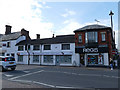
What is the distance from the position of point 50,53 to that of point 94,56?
32.4 ft

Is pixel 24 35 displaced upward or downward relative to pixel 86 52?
upward

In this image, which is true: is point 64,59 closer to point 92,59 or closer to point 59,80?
point 92,59

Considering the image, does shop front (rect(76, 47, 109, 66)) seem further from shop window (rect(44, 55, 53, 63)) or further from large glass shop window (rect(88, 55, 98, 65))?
shop window (rect(44, 55, 53, 63))

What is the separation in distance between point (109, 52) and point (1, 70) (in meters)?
18.6

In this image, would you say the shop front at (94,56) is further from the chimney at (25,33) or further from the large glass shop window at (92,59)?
the chimney at (25,33)

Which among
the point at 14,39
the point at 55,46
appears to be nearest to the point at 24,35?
the point at 14,39

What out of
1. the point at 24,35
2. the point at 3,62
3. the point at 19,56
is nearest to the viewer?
the point at 3,62

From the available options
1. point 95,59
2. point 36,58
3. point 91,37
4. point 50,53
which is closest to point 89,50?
point 95,59

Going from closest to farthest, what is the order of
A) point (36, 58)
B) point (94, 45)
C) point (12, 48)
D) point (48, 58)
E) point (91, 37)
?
point (94, 45) < point (91, 37) < point (48, 58) < point (36, 58) < point (12, 48)

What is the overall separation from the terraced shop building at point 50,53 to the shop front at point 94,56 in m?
1.24

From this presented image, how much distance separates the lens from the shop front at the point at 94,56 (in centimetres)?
2106

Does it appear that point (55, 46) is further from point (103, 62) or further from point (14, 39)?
point (14, 39)

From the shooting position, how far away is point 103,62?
21.2 metres

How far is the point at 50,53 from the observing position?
25.9 m
